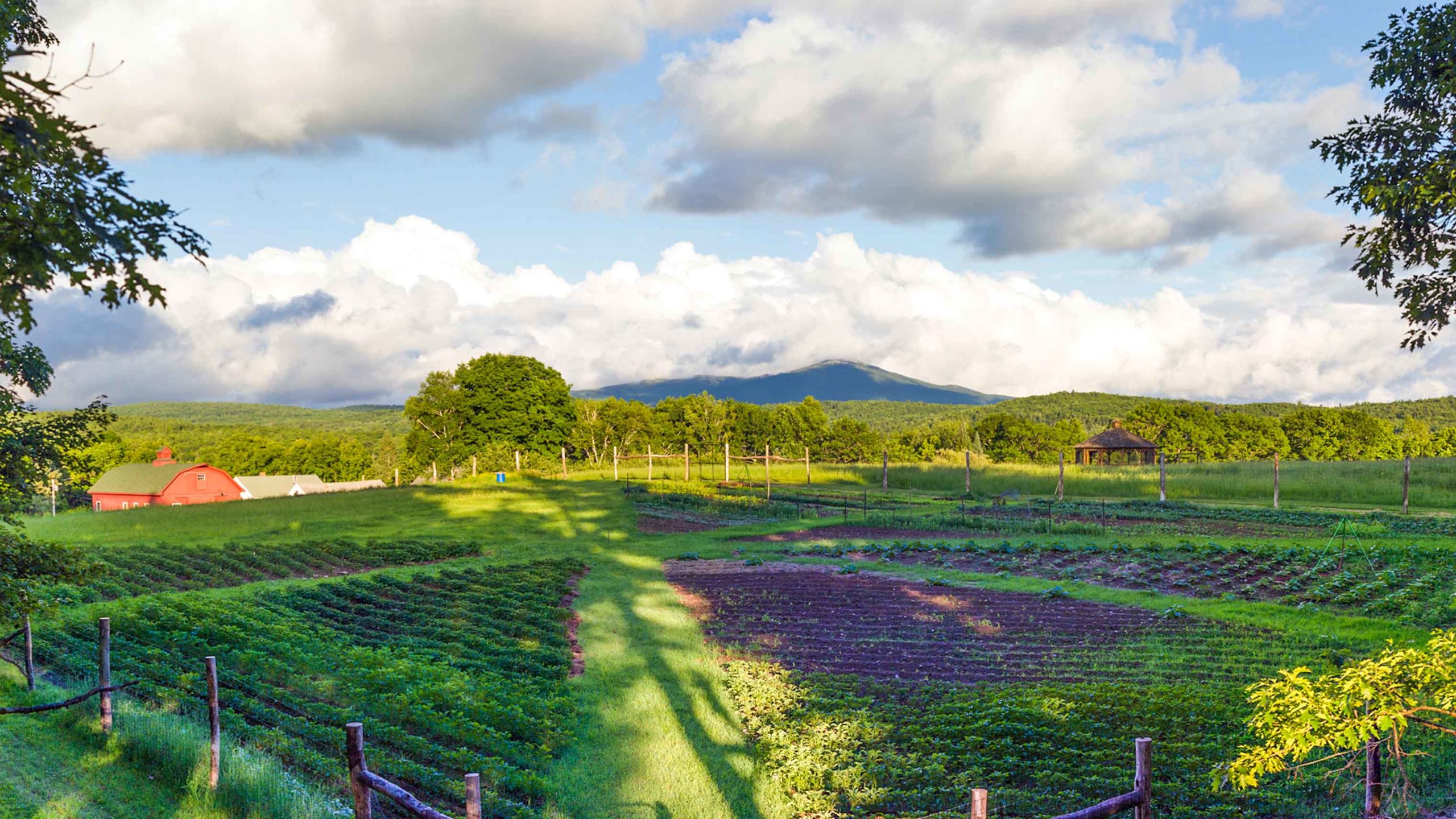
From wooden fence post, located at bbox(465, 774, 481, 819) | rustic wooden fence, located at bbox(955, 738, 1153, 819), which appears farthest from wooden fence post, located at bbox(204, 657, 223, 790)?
rustic wooden fence, located at bbox(955, 738, 1153, 819)

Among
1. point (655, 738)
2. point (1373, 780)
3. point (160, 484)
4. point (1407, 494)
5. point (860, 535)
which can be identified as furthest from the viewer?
point (160, 484)

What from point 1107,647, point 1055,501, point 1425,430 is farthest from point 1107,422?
point 1107,647

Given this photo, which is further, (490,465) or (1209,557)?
(490,465)

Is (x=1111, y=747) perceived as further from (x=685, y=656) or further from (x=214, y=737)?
(x=214, y=737)

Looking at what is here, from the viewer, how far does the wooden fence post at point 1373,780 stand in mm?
5371

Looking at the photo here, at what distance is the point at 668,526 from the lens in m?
37.1

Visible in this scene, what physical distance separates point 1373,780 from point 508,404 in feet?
246

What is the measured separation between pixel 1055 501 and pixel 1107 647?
31.7 meters

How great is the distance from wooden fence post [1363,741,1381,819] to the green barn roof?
310 feet

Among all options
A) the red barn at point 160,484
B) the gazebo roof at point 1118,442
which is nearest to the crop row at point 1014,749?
the gazebo roof at point 1118,442

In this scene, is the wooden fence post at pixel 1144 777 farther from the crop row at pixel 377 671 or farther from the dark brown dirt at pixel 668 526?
the dark brown dirt at pixel 668 526

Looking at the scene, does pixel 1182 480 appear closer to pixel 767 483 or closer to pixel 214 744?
pixel 767 483

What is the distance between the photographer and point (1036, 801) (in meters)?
8.66

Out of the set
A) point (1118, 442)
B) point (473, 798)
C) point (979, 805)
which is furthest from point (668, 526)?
point (1118, 442)
